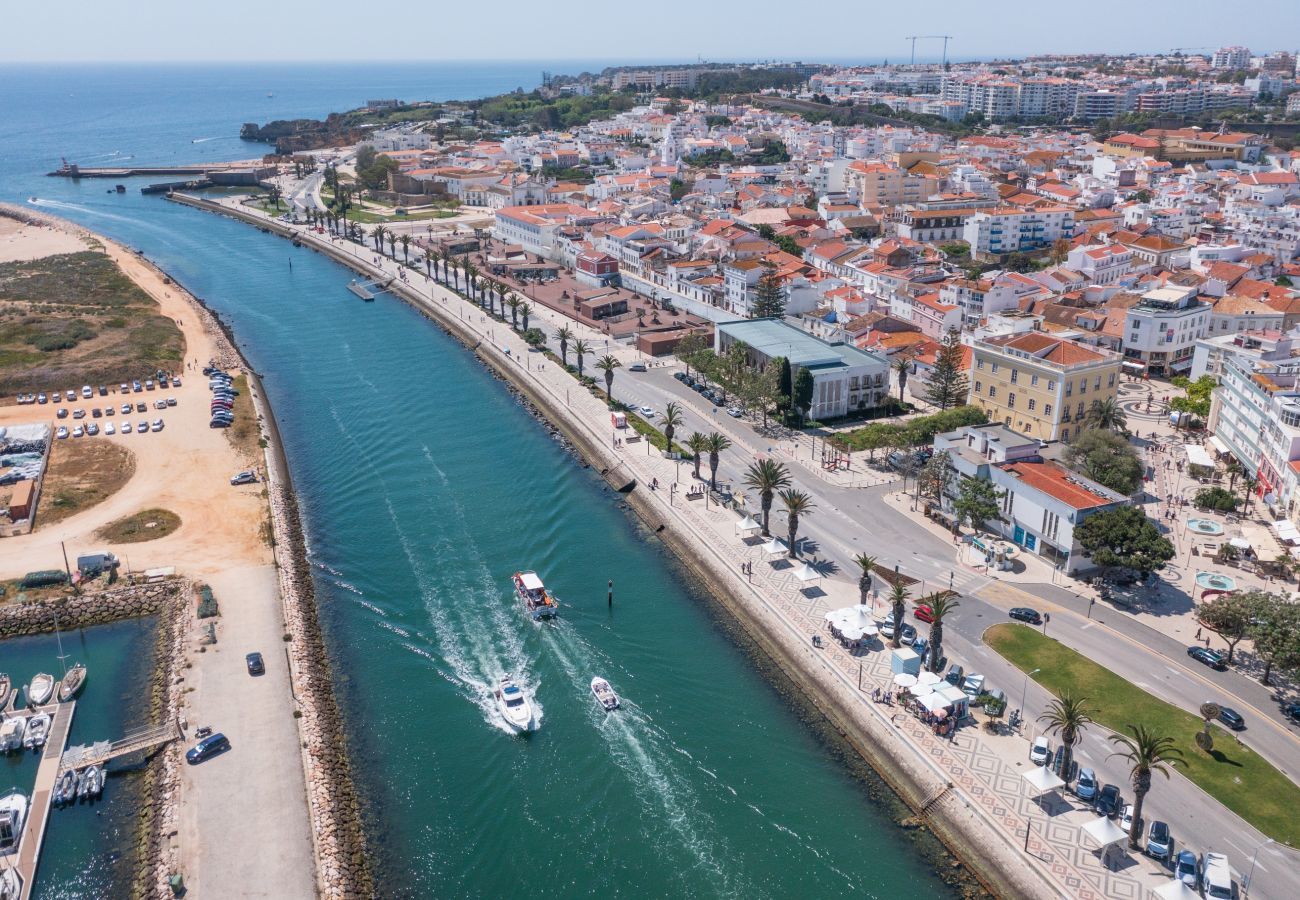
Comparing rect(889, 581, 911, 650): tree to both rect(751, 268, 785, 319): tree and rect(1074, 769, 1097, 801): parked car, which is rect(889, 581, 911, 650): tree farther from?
rect(751, 268, 785, 319): tree

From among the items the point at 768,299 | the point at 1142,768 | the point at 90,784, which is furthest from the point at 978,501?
the point at 90,784

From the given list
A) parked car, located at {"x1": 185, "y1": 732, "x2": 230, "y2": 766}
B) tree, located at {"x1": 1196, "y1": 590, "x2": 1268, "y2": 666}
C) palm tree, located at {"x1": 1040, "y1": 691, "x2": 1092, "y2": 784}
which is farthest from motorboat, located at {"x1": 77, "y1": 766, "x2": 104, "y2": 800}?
tree, located at {"x1": 1196, "y1": 590, "x2": 1268, "y2": 666}

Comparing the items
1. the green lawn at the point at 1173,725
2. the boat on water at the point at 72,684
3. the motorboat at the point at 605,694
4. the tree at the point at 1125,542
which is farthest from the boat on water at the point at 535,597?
the tree at the point at 1125,542

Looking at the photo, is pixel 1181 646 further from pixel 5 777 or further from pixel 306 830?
pixel 5 777

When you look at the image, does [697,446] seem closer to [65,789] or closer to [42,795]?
[65,789]

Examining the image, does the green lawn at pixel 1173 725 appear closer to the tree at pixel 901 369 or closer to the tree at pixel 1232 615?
the tree at pixel 1232 615
